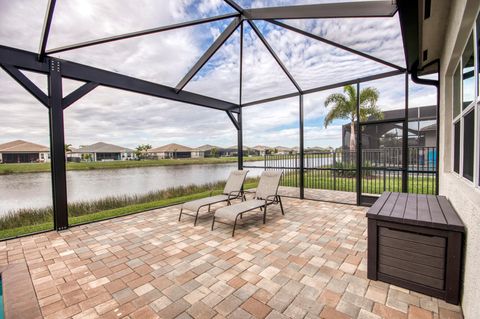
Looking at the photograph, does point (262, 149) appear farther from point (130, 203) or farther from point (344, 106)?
point (344, 106)

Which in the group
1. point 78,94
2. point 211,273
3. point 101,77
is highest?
point 101,77

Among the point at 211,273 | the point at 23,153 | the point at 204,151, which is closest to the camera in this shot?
the point at 211,273

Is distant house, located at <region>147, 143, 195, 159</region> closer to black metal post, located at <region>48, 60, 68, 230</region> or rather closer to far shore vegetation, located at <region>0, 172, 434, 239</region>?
far shore vegetation, located at <region>0, 172, 434, 239</region>

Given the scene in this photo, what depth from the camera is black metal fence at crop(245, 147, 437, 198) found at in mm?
4801

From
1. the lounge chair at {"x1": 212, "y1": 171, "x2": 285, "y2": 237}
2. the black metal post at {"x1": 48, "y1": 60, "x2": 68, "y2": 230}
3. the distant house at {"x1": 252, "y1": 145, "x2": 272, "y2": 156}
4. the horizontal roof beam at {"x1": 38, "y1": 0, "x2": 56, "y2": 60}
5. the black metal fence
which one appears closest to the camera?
the horizontal roof beam at {"x1": 38, "y1": 0, "x2": 56, "y2": 60}

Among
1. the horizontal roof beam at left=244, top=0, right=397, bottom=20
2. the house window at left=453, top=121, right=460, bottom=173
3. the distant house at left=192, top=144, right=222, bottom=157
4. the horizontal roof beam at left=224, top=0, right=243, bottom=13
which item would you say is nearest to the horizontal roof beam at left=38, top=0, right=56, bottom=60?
the horizontal roof beam at left=224, top=0, right=243, bottom=13

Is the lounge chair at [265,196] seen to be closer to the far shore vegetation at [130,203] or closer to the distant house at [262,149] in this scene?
the far shore vegetation at [130,203]

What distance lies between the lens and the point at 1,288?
2.35 metres

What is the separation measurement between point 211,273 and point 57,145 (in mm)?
3704

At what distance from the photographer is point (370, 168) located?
5340 millimetres

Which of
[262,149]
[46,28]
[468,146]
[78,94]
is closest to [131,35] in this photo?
[46,28]

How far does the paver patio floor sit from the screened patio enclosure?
145cm

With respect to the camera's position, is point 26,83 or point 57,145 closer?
point 26,83

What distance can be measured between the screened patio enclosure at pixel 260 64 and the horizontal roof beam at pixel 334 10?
0.01m
